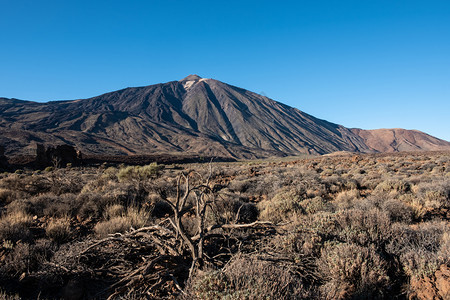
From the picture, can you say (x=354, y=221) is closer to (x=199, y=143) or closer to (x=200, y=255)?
(x=200, y=255)

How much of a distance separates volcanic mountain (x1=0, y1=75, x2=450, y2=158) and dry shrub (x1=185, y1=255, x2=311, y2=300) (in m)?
62.6

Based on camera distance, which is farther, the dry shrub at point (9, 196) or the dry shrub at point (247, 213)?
the dry shrub at point (9, 196)

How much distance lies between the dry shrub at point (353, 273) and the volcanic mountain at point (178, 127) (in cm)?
6306

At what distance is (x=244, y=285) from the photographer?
2062 millimetres

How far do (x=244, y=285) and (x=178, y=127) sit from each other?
4876 inches

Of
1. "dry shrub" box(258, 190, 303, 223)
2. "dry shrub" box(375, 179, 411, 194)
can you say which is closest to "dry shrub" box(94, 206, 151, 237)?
"dry shrub" box(258, 190, 303, 223)

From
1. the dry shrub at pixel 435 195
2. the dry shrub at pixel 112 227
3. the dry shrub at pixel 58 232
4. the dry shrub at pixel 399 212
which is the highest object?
the dry shrub at pixel 435 195

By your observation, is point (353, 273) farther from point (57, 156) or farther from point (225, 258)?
point (57, 156)

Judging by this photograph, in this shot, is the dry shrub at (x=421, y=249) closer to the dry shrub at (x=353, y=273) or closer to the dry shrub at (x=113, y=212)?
the dry shrub at (x=353, y=273)

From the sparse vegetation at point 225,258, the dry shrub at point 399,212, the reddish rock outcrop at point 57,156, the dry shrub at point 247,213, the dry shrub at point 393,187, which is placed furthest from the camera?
the reddish rock outcrop at point 57,156

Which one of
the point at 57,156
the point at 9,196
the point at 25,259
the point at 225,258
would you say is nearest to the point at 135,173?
the point at 9,196

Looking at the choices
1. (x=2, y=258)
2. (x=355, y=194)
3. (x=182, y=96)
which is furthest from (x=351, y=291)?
(x=182, y=96)

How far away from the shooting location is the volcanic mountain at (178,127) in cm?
7638

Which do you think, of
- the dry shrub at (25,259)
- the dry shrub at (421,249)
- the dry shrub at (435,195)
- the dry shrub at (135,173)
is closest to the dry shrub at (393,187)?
the dry shrub at (435,195)
